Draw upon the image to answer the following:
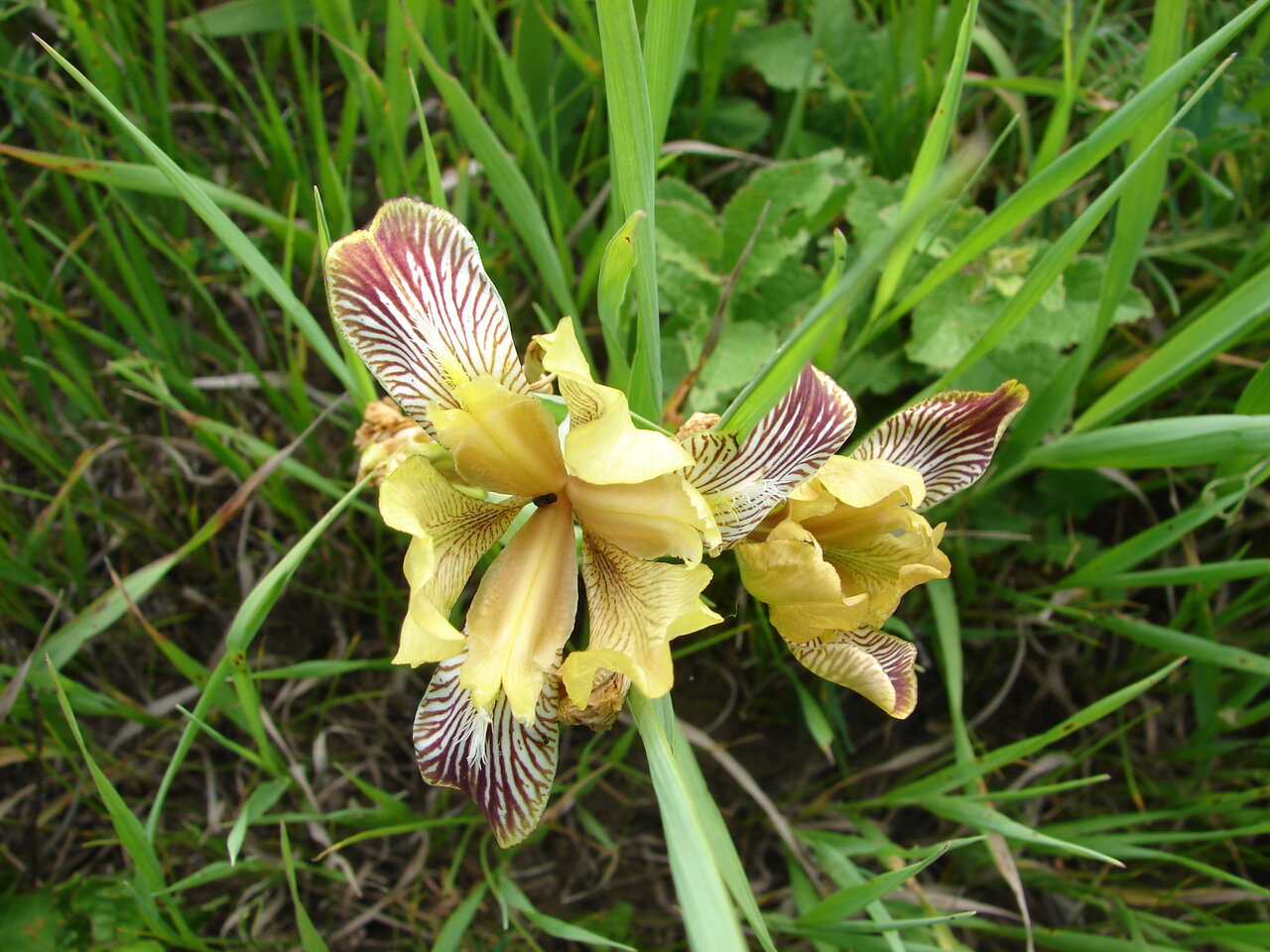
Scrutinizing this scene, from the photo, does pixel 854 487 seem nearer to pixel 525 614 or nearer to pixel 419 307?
pixel 525 614

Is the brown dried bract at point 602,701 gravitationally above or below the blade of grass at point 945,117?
below

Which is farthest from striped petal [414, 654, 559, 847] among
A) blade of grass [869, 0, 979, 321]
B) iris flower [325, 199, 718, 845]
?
blade of grass [869, 0, 979, 321]

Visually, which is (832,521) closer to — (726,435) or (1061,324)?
(726,435)

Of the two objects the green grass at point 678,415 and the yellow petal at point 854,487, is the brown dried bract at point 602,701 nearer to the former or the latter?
the yellow petal at point 854,487

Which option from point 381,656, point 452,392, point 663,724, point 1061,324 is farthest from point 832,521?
point 381,656

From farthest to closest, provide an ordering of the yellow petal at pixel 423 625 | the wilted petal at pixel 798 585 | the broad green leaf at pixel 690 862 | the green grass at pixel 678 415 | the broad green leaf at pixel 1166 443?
the green grass at pixel 678 415 → the broad green leaf at pixel 1166 443 → the wilted petal at pixel 798 585 → the yellow petal at pixel 423 625 → the broad green leaf at pixel 690 862

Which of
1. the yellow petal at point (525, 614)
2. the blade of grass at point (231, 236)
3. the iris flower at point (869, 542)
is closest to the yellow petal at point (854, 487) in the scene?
the iris flower at point (869, 542)

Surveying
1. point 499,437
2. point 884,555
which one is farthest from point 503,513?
point 884,555

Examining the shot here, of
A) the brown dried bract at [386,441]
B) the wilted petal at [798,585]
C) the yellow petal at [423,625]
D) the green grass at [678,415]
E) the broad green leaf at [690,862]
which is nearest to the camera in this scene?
the broad green leaf at [690,862]
